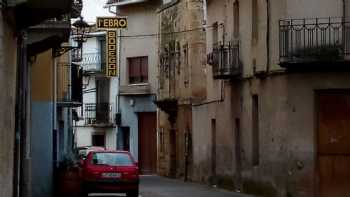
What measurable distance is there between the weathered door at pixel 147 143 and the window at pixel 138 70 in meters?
2.31

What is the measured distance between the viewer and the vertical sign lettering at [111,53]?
5078 centimetres

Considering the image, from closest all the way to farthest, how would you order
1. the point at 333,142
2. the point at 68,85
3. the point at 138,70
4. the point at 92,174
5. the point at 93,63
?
the point at 333,142 < the point at 92,174 < the point at 68,85 < the point at 138,70 < the point at 93,63

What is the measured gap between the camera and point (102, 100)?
196 feet

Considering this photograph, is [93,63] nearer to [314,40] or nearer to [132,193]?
[132,193]

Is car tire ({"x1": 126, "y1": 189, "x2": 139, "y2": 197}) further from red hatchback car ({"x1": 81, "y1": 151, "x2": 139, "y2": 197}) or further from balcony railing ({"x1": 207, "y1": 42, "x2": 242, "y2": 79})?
balcony railing ({"x1": 207, "y1": 42, "x2": 242, "y2": 79})

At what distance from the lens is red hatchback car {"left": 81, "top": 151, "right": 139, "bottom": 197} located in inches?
1147

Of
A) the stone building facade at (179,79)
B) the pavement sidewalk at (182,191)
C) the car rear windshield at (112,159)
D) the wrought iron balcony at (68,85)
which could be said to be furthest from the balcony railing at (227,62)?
the stone building facade at (179,79)

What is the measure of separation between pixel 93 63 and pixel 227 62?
2915cm

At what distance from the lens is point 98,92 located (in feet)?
198

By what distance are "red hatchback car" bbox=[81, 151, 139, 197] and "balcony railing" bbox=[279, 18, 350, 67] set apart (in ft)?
22.2

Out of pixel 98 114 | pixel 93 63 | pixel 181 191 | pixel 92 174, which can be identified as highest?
pixel 93 63

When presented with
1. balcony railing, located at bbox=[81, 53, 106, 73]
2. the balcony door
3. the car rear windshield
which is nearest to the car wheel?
the car rear windshield

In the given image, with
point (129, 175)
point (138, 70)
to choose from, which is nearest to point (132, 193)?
point (129, 175)

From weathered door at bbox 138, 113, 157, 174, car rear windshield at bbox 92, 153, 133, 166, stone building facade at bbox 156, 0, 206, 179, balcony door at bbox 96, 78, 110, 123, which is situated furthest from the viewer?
balcony door at bbox 96, 78, 110, 123
